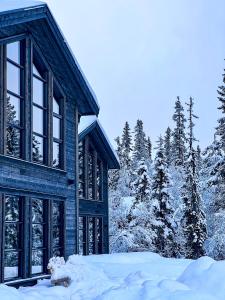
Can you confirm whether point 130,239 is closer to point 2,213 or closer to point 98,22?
point 2,213

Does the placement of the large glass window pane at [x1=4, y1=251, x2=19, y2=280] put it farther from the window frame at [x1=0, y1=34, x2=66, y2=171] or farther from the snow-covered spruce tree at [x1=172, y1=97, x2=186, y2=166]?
the snow-covered spruce tree at [x1=172, y1=97, x2=186, y2=166]

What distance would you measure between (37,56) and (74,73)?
205cm

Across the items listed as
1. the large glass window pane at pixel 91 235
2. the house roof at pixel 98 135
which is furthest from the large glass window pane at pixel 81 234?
the house roof at pixel 98 135

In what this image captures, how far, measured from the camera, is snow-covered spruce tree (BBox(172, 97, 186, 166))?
213 ft

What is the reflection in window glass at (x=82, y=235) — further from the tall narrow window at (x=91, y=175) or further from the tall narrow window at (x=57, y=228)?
the tall narrow window at (x=57, y=228)

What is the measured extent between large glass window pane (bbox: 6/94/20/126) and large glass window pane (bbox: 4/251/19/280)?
3.70 metres

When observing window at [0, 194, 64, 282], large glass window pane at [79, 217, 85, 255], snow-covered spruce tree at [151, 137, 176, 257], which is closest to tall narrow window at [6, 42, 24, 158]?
window at [0, 194, 64, 282]

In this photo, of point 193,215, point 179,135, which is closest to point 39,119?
point 193,215

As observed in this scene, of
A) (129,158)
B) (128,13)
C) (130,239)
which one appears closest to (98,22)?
(128,13)

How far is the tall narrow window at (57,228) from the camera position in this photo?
58.9 feet

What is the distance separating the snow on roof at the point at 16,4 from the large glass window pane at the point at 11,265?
6.50 m

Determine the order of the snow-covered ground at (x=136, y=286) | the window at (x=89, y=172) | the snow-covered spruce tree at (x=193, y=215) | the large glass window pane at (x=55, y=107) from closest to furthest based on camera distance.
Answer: the snow-covered ground at (x=136, y=286), the large glass window pane at (x=55, y=107), the window at (x=89, y=172), the snow-covered spruce tree at (x=193, y=215)

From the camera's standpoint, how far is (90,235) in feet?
82.0

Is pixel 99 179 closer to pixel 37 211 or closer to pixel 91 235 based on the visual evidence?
pixel 91 235
